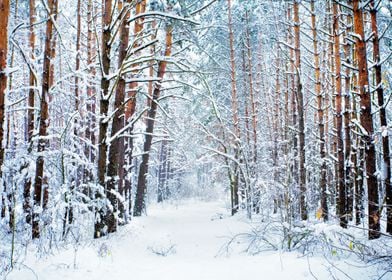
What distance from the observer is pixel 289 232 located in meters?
5.50

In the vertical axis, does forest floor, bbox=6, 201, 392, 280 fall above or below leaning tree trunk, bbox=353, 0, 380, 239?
below

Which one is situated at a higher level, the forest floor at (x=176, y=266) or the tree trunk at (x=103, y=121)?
the tree trunk at (x=103, y=121)

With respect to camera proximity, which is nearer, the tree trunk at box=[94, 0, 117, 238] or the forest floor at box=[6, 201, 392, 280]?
the forest floor at box=[6, 201, 392, 280]

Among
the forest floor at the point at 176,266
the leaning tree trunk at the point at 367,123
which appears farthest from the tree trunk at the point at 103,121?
the leaning tree trunk at the point at 367,123

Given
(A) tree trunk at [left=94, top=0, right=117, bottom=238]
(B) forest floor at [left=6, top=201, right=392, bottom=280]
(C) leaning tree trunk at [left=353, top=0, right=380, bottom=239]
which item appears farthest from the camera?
(A) tree trunk at [left=94, top=0, right=117, bottom=238]

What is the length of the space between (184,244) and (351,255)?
11.6 feet

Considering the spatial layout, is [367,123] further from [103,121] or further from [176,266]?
[103,121]

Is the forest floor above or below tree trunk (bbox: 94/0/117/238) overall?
below

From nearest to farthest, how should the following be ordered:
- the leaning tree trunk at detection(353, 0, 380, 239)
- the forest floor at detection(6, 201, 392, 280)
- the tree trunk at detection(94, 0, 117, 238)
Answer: the forest floor at detection(6, 201, 392, 280)
the leaning tree trunk at detection(353, 0, 380, 239)
the tree trunk at detection(94, 0, 117, 238)

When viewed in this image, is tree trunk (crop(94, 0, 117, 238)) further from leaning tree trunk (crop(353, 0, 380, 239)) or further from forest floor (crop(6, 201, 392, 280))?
leaning tree trunk (crop(353, 0, 380, 239))

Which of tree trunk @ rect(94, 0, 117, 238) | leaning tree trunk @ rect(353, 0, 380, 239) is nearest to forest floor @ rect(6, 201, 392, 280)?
tree trunk @ rect(94, 0, 117, 238)

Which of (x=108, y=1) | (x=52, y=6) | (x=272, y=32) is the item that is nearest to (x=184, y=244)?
(x=108, y=1)

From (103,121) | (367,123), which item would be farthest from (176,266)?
(367,123)

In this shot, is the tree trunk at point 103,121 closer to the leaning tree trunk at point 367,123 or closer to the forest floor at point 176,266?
the forest floor at point 176,266
